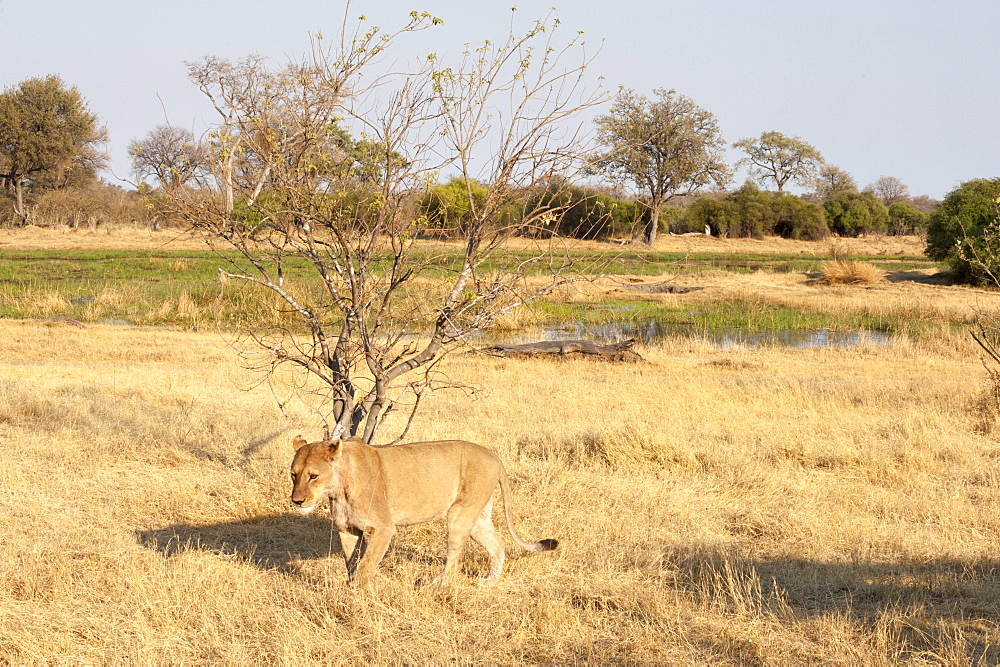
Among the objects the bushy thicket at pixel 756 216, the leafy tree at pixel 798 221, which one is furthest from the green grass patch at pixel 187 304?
the leafy tree at pixel 798 221

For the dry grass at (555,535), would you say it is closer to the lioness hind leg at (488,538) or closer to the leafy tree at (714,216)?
the lioness hind leg at (488,538)

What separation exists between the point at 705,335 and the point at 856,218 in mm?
56515

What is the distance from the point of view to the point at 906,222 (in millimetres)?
76562

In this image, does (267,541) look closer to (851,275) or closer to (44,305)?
(44,305)

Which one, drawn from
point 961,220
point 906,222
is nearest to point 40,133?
point 961,220

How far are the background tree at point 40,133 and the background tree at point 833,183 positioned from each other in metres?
69.5

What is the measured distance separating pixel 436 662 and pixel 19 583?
278cm

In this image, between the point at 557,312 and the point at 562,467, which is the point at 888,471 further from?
the point at 557,312

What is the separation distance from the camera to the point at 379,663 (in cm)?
472

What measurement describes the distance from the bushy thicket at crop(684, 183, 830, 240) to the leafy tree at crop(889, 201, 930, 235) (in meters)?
10.2

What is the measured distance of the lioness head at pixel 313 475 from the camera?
199 inches

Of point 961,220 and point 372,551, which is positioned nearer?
point 372,551

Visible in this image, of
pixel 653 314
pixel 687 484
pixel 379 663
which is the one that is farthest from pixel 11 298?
pixel 379 663

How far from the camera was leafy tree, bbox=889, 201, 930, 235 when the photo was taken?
75.9 m
